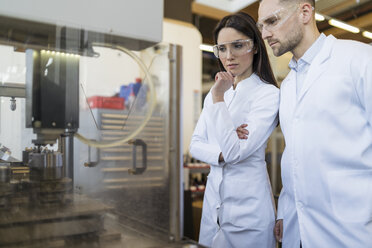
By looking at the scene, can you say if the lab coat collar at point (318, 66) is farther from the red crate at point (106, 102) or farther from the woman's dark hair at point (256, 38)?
the red crate at point (106, 102)

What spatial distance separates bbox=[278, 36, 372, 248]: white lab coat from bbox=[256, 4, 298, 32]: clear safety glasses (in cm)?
17

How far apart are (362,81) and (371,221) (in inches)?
17.4

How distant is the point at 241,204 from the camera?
131 centimetres

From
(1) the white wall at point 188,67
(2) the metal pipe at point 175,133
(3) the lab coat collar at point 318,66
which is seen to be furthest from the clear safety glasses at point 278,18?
(1) the white wall at point 188,67

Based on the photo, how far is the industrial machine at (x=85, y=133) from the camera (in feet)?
3.12

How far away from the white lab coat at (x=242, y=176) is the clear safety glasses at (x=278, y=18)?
0.25 metres

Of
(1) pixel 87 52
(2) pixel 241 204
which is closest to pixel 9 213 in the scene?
(1) pixel 87 52

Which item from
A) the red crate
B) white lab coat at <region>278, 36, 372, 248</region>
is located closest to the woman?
white lab coat at <region>278, 36, 372, 248</region>

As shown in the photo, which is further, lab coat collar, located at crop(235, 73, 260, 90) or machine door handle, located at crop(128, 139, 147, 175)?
lab coat collar, located at crop(235, 73, 260, 90)

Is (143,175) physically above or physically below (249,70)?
below

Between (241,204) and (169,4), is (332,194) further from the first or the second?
(169,4)

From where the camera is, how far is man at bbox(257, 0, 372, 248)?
1048mm

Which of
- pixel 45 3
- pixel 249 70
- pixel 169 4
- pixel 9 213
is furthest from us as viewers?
pixel 169 4

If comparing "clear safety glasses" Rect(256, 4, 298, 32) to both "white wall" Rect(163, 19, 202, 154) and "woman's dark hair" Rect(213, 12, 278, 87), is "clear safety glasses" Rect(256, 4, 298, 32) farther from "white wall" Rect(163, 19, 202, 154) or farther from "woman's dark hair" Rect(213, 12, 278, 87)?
"white wall" Rect(163, 19, 202, 154)
